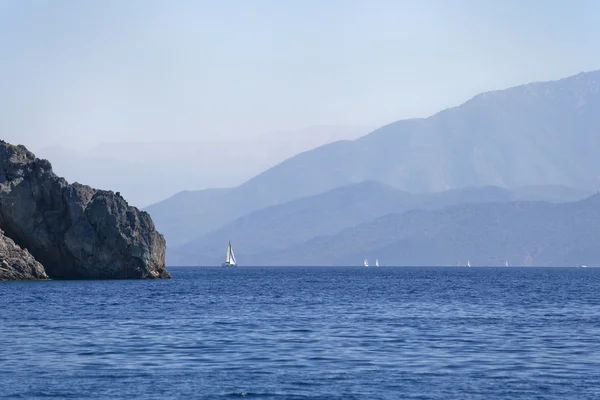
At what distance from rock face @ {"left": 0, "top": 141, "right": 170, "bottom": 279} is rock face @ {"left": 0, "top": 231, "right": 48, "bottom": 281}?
20.4ft

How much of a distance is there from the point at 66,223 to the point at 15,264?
15.8 metres

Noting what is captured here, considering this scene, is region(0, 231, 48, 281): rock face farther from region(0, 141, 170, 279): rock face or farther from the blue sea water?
the blue sea water

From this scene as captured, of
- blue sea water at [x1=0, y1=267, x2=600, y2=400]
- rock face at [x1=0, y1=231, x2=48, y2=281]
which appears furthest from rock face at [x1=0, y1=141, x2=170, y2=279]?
blue sea water at [x1=0, y1=267, x2=600, y2=400]

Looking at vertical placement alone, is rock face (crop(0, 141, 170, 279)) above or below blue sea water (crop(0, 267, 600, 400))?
above

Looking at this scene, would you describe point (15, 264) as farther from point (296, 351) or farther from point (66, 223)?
point (296, 351)

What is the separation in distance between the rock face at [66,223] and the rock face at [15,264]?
245 inches

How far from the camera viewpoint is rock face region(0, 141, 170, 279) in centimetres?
16175

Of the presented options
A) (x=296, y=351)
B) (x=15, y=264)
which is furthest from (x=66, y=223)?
(x=296, y=351)

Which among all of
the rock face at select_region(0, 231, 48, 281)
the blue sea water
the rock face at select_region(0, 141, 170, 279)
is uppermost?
the rock face at select_region(0, 141, 170, 279)

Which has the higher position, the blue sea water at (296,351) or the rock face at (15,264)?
the rock face at (15,264)

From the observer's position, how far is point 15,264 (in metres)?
153

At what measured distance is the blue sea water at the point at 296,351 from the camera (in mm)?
47344

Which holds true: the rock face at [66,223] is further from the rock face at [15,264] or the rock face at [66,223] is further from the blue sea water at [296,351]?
the blue sea water at [296,351]

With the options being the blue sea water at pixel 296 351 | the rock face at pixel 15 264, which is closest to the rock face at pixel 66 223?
the rock face at pixel 15 264
